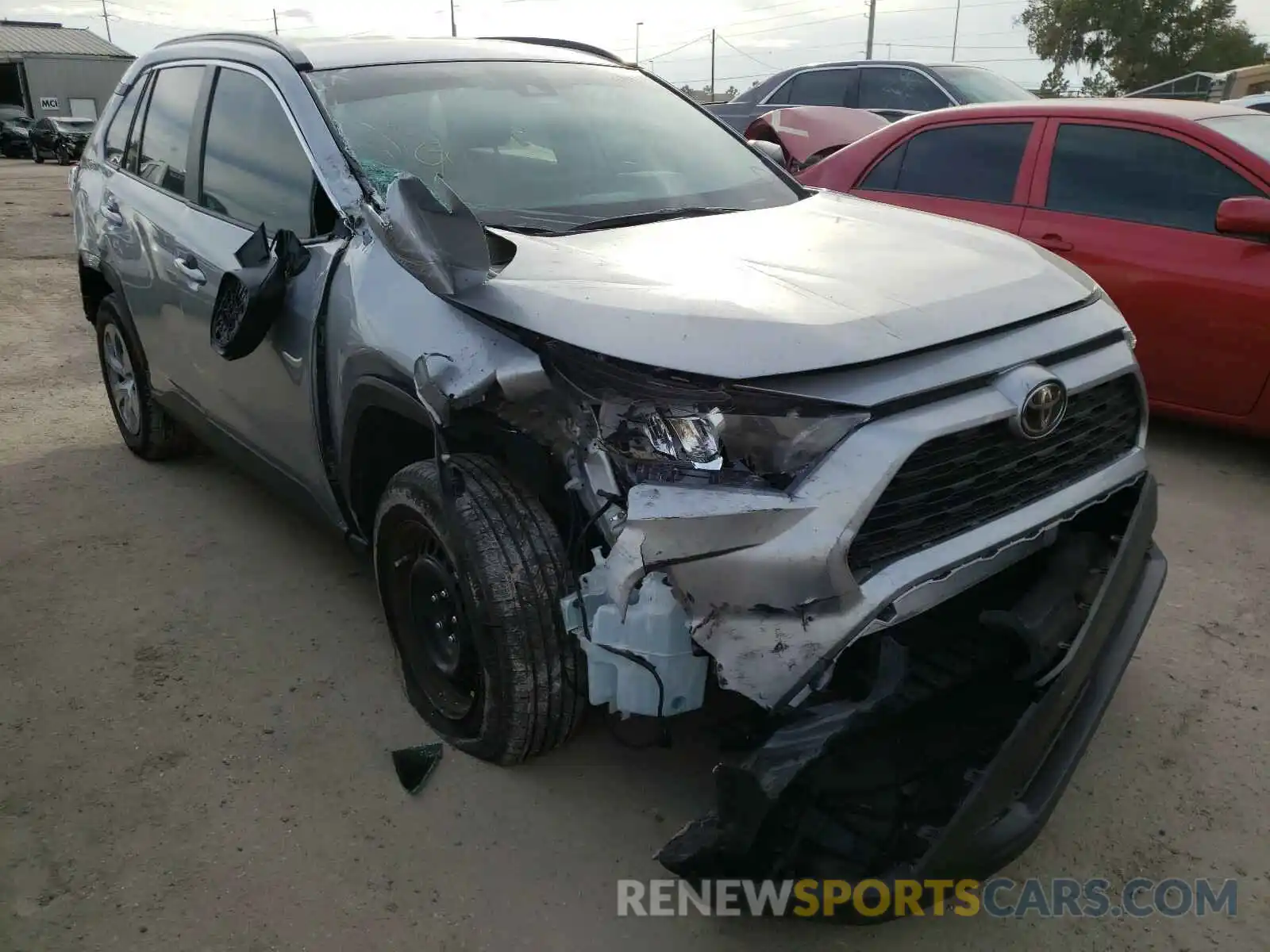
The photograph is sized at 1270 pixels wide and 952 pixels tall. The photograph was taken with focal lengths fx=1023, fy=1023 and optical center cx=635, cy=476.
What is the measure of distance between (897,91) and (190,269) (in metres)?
7.76

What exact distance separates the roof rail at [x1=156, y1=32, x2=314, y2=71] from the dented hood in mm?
1135

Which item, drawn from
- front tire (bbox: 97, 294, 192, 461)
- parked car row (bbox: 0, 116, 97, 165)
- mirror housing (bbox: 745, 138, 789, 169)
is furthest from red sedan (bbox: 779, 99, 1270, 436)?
parked car row (bbox: 0, 116, 97, 165)

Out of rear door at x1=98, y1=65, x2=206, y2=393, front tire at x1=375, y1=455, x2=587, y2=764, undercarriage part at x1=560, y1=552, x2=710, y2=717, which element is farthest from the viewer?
rear door at x1=98, y1=65, x2=206, y2=393

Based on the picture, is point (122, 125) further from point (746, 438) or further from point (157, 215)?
point (746, 438)

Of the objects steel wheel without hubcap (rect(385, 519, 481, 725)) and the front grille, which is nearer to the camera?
the front grille

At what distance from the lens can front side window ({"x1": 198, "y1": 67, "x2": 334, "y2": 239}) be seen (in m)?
2.99

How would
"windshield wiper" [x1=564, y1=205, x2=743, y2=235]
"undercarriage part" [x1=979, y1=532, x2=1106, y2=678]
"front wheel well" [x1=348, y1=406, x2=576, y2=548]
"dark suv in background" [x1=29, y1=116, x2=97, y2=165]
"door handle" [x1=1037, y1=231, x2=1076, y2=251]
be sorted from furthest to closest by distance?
"dark suv in background" [x1=29, y1=116, x2=97, y2=165] → "door handle" [x1=1037, y1=231, x2=1076, y2=251] → "windshield wiper" [x1=564, y1=205, x2=743, y2=235] → "front wheel well" [x1=348, y1=406, x2=576, y2=548] → "undercarriage part" [x1=979, y1=532, x2=1106, y2=678]

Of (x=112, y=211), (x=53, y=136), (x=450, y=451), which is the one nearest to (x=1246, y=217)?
(x=450, y=451)

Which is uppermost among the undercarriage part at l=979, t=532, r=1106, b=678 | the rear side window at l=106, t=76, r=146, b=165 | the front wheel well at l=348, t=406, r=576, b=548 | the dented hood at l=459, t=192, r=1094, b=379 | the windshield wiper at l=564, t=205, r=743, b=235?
the rear side window at l=106, t=76, r=146, b=165

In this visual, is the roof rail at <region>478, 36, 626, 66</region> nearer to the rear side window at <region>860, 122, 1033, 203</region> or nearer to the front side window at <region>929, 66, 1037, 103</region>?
the rear side window at <region>860, 122, 1033, 203</region>

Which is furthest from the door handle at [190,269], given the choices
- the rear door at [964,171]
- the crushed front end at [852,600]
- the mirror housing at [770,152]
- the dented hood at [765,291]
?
the rear door at [964,171]

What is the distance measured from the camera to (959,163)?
5387 millimetres

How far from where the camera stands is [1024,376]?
2.20 meters

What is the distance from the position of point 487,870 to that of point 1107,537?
174cm
